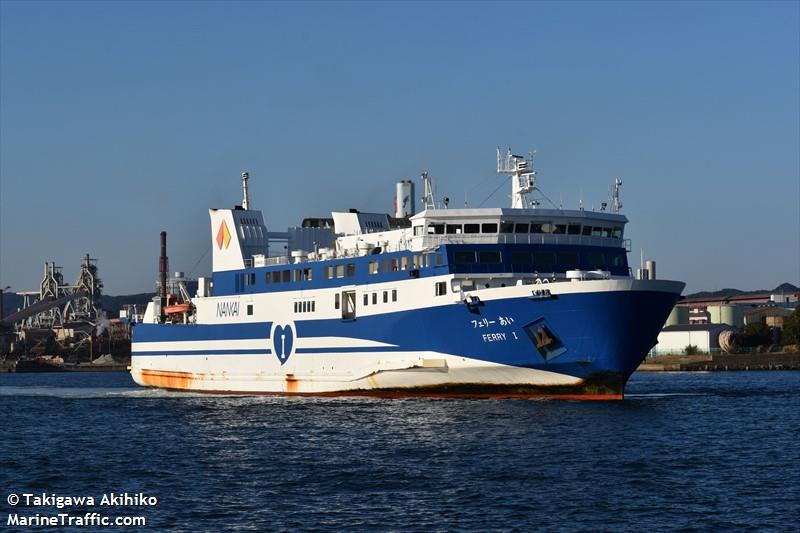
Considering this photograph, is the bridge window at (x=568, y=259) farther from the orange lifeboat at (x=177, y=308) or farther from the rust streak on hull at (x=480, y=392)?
the orange lifeboat at (x=177, y=308)

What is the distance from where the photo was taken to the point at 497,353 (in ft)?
151

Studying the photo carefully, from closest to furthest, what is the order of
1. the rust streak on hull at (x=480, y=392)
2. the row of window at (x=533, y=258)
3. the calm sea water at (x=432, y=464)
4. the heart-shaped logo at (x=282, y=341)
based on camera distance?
the calm sea water at (x=432, y=464) → the rust streak on hull at (x=480, y=392) → the row of window at (x=533, y=258) → the heart-shaped logo at (x=282, y=341)

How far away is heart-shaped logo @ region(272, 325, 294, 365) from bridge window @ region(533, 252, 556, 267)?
44.9ft

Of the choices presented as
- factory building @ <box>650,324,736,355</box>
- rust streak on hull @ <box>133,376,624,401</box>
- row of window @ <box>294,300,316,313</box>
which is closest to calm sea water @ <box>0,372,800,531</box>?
rust streak on hull @ <box>133,376,624,401</box>

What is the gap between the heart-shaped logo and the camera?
56.3 meters

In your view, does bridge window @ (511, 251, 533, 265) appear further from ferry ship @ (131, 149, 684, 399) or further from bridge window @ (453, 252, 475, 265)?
bridge window @ (453, 252, 475, 265)

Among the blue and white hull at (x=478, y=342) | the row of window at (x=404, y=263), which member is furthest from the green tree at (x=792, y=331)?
the row of window at (x=404, y=263)

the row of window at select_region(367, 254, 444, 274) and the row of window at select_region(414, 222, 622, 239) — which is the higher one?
the row of window at select_region(414, 222, 622, 239)

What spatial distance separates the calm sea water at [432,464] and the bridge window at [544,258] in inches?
254

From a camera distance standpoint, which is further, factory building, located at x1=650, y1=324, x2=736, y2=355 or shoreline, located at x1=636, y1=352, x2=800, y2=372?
factory building, located at x1=650, y1=324, x2=736, y2=355

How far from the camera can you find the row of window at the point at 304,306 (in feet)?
181

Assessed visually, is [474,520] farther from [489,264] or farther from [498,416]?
[489,264]

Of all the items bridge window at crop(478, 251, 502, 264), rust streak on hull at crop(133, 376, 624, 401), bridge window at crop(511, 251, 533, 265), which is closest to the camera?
rust streak on hull at crop(133, 376, 624, 401)

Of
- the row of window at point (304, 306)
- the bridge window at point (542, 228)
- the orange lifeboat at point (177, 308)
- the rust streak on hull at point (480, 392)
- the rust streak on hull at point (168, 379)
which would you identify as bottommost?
the rust streak on hull at point (480, 392)
